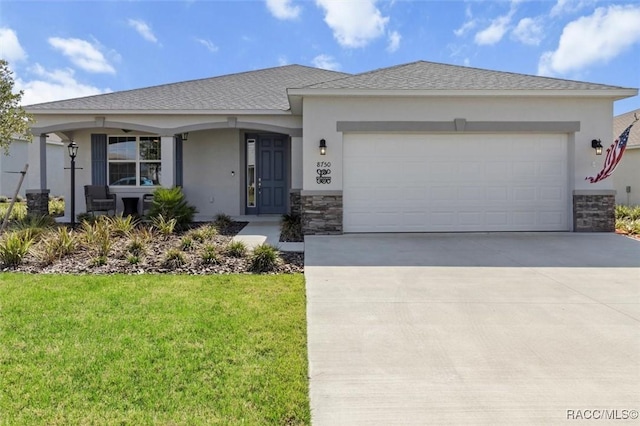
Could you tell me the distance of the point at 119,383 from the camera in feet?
8.89

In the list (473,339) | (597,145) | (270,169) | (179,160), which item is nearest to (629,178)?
(597,145)

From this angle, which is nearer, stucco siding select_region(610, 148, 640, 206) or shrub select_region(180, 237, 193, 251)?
shrub select_region(180, 237, 193, 251)

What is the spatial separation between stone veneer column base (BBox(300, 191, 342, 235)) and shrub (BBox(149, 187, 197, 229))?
3310mm

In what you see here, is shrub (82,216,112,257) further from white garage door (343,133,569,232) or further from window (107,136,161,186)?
window (107,136,161,186)

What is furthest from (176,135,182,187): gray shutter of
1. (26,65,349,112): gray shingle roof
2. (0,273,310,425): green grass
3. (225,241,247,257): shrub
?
(0,273,310,425): green grass

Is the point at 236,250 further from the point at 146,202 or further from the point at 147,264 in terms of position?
the point at 146,202

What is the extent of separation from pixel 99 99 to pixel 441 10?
1040 cm

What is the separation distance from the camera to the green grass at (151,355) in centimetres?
243

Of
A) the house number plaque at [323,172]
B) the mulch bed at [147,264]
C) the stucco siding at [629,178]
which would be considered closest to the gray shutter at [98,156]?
the mulch bed at [147,264]

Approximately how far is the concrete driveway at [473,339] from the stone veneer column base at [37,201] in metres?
9.79

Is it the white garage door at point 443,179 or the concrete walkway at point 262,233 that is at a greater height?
the white garage door at point 443,179

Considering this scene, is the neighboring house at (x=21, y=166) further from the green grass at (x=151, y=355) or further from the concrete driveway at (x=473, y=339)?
the concrete driveway at (x=473, y=339)

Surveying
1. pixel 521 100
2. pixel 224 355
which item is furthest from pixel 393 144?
pixel 224 355

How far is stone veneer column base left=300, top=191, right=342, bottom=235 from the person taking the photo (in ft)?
30.7
